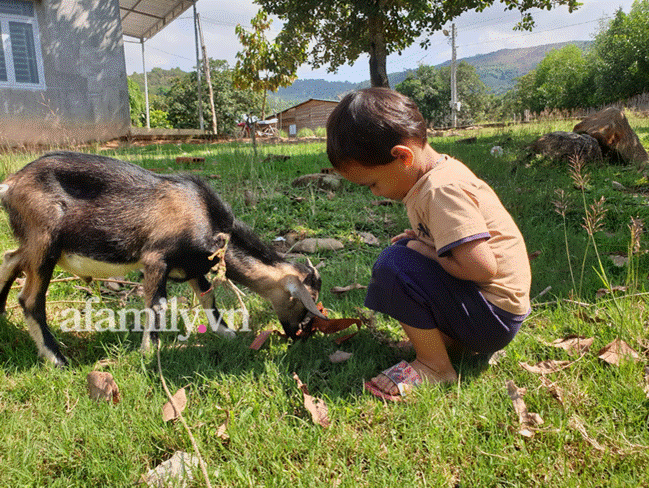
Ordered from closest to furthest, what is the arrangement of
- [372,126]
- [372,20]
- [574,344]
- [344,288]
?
1. [372,126]
2. [574,344]
3. [344,288]
4. [372,20]

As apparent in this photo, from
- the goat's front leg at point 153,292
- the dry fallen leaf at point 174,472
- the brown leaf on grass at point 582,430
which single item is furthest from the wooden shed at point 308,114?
the dry fallen leaf at point 174,472

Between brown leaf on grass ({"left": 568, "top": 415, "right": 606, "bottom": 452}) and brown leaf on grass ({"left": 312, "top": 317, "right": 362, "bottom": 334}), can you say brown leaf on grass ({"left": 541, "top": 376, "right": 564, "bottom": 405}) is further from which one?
brown leaf on grass ({"left": 312, "top": 317, "right": 362, "bottom": 334})

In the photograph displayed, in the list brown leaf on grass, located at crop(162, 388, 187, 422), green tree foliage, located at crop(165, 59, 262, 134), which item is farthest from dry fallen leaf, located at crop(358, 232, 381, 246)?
green tree foliage, located at crop(165, 59, 262, 134)

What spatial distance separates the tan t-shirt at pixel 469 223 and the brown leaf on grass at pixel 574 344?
0.51 meters

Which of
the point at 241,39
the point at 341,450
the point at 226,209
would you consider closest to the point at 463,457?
the point at 341,450

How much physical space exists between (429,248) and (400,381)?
0.70m

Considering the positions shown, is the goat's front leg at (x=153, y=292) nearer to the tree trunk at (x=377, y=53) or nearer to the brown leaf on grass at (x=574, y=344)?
the brown leaf on grass at (x=574, y=344)

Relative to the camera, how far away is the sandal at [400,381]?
227 centimetres

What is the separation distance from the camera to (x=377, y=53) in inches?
496

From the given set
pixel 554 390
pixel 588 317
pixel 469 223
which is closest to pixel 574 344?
pixel 588 317

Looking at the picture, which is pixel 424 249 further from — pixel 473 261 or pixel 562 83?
pixel 562 83

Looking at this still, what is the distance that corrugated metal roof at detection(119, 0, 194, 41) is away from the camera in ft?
52.6

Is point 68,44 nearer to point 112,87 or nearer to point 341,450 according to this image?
point 112,87

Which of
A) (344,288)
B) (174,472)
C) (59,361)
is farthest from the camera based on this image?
(344,288)
